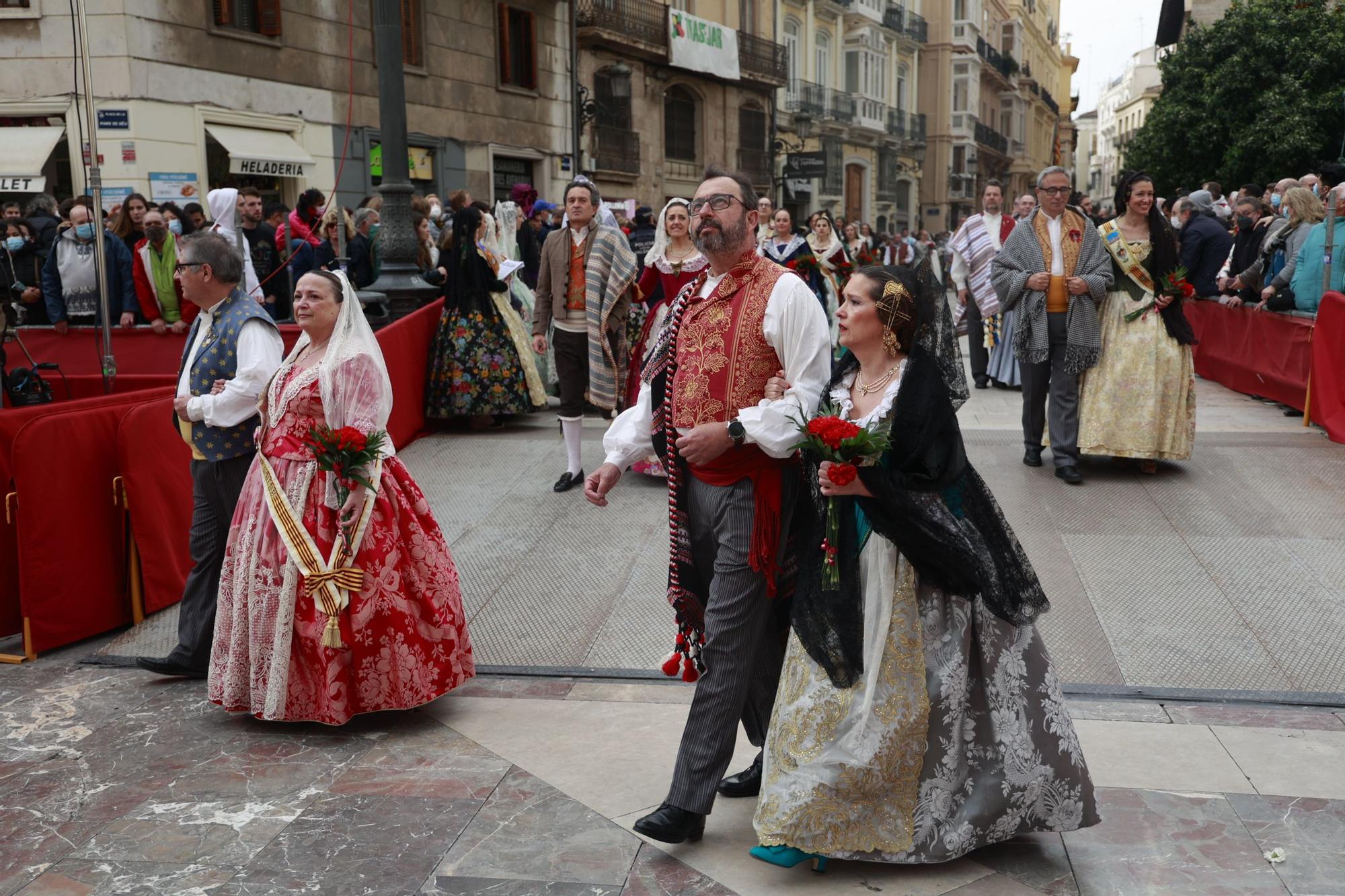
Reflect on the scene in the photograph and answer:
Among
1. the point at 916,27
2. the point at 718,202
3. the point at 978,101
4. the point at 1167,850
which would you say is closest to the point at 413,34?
the point at 718,202

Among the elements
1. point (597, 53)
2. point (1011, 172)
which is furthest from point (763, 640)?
point (1011, 172)

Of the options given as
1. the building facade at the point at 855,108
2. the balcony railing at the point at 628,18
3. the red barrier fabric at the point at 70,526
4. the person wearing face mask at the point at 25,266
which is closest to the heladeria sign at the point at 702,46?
the balcony railing at the point at 628,18

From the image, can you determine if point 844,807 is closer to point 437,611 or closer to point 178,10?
point 437,611

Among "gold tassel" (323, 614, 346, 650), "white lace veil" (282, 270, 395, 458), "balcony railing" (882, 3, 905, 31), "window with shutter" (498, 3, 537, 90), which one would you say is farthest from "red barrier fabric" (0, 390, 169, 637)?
"balcony railing" (882, 3, 905, 31)

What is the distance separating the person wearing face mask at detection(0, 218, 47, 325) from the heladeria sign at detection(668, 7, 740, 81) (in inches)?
779

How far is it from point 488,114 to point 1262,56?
15536mm

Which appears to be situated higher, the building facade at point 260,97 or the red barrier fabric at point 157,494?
the building facade at point 260,97

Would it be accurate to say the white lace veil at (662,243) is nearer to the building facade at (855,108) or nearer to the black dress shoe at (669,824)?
the black dress shoe at (669,824)

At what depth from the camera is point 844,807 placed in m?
3.26

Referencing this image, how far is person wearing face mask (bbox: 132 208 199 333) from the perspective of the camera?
972cm

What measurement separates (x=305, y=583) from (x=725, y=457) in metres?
1.76

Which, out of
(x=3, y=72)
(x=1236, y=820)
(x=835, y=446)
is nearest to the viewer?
(x=835, y=446)

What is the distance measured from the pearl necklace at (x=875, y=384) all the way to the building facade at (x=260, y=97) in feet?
36.1

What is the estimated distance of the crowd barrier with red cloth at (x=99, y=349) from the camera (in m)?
9.51
